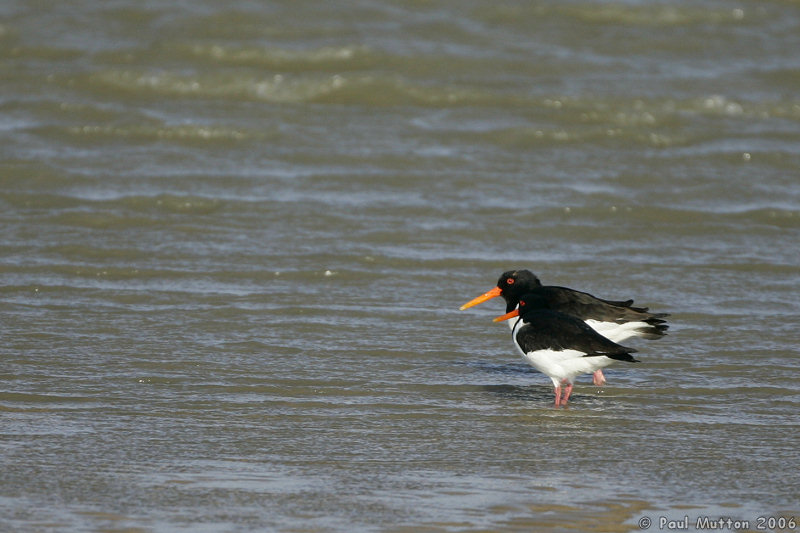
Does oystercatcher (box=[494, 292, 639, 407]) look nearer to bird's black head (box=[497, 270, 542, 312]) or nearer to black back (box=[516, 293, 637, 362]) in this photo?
black back (box=[516, 293, 637, 362])

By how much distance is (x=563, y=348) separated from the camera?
5.33 metres

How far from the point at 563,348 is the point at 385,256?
9.72 feet

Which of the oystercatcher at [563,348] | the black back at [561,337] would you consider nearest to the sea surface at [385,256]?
the oystercatcher at [563,348]

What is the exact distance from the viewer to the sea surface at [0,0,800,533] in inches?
167

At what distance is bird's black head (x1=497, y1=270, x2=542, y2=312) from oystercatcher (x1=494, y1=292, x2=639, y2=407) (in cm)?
62

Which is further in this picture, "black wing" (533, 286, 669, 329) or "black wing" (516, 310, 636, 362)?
"black wing" (533, 286, 669, 329)

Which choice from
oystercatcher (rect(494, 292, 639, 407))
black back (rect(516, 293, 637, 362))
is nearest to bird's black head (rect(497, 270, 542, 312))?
black back (rect(516, 293, 637, 362))

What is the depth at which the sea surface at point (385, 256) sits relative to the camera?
4.25 m

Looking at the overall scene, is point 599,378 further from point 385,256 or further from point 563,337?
point 385,256

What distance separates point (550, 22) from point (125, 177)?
7.23 meters

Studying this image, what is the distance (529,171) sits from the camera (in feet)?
34.3

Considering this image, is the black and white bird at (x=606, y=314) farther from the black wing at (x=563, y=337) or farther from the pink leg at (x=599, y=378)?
the black wing at (x=563, y=337)

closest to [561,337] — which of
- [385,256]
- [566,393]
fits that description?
A: [566,393]

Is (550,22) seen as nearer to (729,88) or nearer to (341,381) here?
(729,88)
